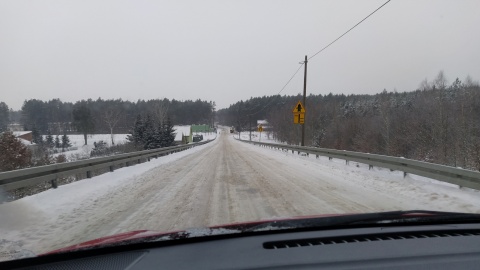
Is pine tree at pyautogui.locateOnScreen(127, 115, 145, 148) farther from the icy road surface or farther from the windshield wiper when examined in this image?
the windshield wiper

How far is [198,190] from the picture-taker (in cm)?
917

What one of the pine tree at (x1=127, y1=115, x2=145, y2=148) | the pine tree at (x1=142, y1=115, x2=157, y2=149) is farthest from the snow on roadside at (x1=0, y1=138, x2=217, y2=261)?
the pine tree at (x1=127, y1=115, x2=145, y2=148)

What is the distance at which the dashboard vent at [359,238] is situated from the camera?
7.62 ft

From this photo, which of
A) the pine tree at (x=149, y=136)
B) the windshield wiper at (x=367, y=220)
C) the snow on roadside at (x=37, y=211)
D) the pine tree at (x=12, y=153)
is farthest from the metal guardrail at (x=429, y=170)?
the pine tree at (x=149, y=136)

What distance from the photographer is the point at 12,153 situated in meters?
30.5

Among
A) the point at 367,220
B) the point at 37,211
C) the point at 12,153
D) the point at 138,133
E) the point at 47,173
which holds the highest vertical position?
the point at 367,220

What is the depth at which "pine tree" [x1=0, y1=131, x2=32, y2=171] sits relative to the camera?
2949 cm

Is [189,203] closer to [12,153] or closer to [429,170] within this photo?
[429,170]

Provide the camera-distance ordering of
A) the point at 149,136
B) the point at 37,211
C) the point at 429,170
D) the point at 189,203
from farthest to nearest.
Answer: the point at 149,136 < the point at 429,170 < the point at 189,203 < the point at 37,211

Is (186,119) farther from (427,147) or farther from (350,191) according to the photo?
(350,191)

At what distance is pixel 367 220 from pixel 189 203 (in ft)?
16.5

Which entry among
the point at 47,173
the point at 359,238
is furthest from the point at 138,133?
the point at 359,238

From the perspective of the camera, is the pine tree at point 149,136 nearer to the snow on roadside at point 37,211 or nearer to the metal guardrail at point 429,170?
the metal guardrail at point 429,170

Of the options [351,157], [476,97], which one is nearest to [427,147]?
[476,97]
